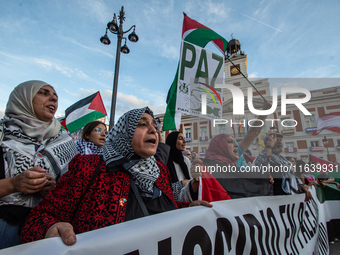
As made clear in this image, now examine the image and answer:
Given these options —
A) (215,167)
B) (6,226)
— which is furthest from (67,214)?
(215,167)

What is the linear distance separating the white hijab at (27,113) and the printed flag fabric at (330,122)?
356 cm

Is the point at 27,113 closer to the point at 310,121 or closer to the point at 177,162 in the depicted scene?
the point at 177,162

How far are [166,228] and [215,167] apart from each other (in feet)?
5.10

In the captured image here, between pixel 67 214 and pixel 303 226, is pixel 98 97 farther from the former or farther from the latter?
pixel 303 226

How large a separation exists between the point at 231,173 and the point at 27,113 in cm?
256

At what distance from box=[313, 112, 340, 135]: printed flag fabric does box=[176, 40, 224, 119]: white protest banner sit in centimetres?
152

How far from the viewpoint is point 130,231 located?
39.0 inches

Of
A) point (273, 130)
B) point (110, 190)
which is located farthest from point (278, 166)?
point (110, 190)

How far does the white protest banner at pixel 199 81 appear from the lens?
136 inches

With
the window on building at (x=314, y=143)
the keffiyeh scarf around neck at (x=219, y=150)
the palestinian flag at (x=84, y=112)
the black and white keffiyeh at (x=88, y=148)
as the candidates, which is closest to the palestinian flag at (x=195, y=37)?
the keffiyeh scarf around neck at (x=219, y=150)

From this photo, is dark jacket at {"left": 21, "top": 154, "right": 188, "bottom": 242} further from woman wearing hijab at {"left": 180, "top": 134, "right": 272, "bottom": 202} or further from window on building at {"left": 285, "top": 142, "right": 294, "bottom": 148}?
window on building at {"left": 285, "top": 142, "right": 294, "bottom": 148}

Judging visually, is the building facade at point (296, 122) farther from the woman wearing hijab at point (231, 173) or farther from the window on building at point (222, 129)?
the woman wearing hijab at point (231, 173)

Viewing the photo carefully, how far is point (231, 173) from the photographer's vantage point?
8.62 feet

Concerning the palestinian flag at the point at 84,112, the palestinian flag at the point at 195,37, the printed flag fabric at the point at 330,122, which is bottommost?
the printed flag fabric at the point at 330,122
